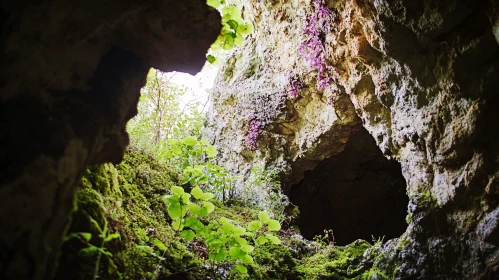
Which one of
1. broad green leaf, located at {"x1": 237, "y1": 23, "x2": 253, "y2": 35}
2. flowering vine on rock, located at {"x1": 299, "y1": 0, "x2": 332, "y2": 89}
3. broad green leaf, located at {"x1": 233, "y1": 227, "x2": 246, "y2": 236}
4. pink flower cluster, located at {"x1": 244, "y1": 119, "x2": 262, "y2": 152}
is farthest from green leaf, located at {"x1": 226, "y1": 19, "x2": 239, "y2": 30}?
pink flower cluster, located at {"x1": 244, "y1": 119, "x2": 262, "y2": 152}

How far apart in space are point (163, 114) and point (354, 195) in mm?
5416

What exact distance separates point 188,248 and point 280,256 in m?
1.36

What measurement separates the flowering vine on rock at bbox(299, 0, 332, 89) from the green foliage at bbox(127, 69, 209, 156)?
3.45 m

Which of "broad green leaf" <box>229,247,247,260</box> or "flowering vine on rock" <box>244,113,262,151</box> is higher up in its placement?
"flowering vine on rock" <box>244,113,262,151</box>

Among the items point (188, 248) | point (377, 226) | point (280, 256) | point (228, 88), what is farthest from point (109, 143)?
point (377, 226)

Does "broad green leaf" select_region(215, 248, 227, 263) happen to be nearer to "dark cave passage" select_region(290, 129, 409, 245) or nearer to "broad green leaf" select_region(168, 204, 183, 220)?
"broad green leaf" select_region(168, 204, 183, 220)

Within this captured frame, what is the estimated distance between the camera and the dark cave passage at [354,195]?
27.5 ft

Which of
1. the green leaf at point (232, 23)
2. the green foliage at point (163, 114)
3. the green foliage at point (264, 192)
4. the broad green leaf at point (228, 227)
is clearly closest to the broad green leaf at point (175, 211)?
the broad green leaf at point (228, 227)

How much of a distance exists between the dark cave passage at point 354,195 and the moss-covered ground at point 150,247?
9.06 feet

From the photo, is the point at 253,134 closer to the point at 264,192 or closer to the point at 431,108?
the point at 264,192

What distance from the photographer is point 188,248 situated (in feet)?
12.2

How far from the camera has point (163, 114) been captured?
9016 millimetres

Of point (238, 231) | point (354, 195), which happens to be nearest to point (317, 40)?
point (238, 231)

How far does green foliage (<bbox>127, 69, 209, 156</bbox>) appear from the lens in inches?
328
